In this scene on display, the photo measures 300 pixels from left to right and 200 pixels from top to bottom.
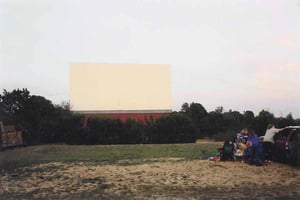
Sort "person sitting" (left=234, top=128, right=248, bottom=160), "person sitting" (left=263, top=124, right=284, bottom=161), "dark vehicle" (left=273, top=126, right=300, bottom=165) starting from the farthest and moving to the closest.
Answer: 1. "person sitting" (left=263, top=124, right=284, bottom=161)
2. "person sitting" (left=234, top=128, right=248, bottom=160)
3. "dark vehicle" (left=273, top=126, right=300, bottom=165)

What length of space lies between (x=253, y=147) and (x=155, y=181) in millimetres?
4883

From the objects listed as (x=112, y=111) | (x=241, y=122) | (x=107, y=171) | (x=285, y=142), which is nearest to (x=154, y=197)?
(x=107, y=171)

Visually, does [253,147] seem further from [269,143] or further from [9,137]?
[9,137]

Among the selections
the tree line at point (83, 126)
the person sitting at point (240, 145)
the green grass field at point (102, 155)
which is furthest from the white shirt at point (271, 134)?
the tree line at point (83, 126)

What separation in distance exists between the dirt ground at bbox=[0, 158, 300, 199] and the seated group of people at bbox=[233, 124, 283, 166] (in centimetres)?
55

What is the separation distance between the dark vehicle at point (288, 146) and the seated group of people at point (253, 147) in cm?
52

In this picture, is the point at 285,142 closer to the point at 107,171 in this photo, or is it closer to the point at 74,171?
the point at 107,171

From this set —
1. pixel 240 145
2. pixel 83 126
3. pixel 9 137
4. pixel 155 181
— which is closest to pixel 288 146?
pixel 240 145

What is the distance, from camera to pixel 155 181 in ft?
48.4

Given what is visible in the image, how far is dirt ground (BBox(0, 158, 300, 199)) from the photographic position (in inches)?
518

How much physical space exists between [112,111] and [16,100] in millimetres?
13229

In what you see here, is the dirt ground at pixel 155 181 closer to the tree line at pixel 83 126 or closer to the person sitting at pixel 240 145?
the person sitting at pixel 240 145

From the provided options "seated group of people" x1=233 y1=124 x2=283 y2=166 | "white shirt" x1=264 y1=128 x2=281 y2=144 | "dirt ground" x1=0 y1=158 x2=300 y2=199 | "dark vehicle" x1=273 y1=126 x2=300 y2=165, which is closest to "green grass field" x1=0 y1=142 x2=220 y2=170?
"dirt ground" x1=0 y1=158 x2=300 y2=199

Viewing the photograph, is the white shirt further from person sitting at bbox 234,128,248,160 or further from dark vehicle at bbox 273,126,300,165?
person sitting at bbox 234,128,248,160
